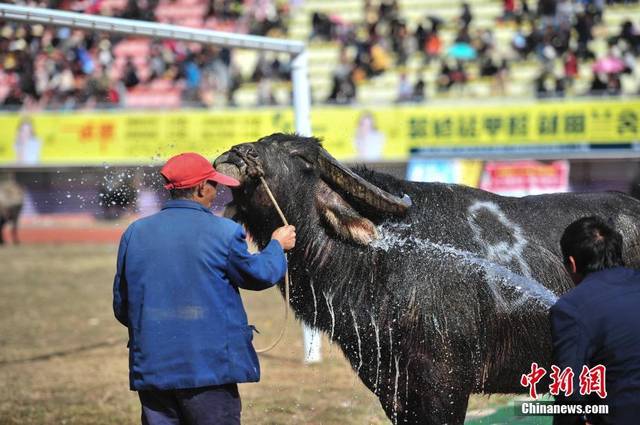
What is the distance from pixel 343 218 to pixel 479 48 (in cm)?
1873

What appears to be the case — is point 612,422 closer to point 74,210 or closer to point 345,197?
point 345,197

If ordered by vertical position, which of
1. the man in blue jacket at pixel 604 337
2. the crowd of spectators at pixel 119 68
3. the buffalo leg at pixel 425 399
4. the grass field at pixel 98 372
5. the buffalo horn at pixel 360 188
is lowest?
the grass field at pixel 98 372

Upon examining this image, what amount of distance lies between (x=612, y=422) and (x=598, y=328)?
372 mm

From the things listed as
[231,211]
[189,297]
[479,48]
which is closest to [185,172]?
[189,297]

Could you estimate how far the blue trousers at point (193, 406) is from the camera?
3.85m

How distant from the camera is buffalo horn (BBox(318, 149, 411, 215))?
469cm

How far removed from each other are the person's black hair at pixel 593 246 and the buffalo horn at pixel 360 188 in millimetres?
1423

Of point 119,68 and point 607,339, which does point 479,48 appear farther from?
point 607,339

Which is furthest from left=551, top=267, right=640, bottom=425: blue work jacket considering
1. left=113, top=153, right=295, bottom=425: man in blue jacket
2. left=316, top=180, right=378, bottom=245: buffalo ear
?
left=316, top=180, right=378, bottom=245: buffalo ear

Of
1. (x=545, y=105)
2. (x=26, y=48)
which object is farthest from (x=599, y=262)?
(x=26, y=48)

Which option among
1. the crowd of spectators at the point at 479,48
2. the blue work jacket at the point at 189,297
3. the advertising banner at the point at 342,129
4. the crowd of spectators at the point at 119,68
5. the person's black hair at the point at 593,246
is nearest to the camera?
the person's black hair at the point at 593,246

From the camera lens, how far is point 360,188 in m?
4.70

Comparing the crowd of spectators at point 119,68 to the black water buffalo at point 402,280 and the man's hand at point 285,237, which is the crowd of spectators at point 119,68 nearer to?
the black water buffalo at point 402,280

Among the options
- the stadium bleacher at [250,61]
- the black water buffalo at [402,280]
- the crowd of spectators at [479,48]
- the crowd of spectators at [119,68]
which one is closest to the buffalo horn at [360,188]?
the black water buffalo at [402,280]
